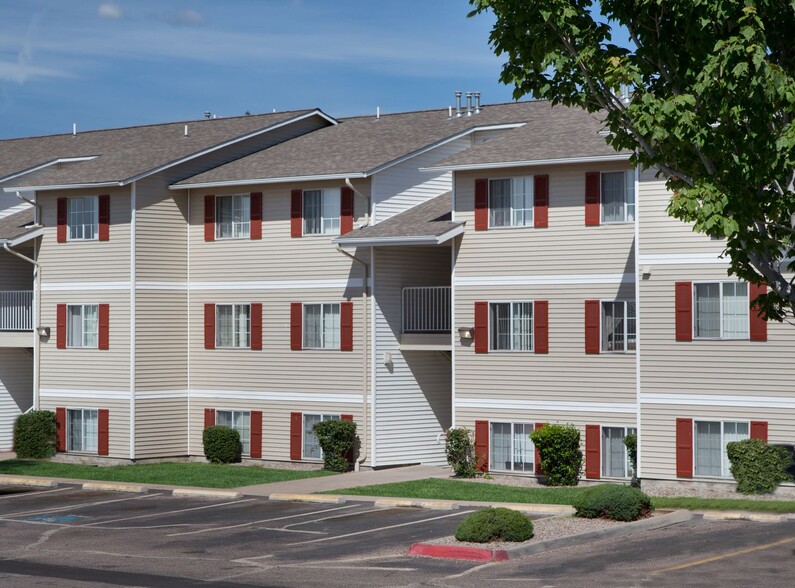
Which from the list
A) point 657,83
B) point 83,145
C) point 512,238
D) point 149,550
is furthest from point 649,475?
point 83,145

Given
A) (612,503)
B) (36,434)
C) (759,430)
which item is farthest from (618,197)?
(36,434)

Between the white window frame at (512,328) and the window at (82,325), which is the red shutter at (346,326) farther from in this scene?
the window at (82,325)

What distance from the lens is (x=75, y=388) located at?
38.2m

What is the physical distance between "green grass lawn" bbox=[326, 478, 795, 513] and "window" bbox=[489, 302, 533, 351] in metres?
3.67

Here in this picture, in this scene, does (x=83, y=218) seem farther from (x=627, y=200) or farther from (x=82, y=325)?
(x=627, y=200)

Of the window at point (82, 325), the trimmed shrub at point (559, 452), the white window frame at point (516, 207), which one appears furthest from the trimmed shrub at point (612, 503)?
the window at point (82, 325)

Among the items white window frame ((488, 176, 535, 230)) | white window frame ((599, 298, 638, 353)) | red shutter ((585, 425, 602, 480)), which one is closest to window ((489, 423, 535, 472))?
red shutter ((585, 425, 602, 480))

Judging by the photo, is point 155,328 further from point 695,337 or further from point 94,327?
point 695,337

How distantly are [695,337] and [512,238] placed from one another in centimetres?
605

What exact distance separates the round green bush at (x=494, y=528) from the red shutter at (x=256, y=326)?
52.8 ft

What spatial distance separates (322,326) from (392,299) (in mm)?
2179

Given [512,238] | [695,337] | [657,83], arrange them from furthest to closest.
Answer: [512,238] < [695,337] < [657,83]

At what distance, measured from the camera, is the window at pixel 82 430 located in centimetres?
3797

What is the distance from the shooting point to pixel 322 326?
118ft
